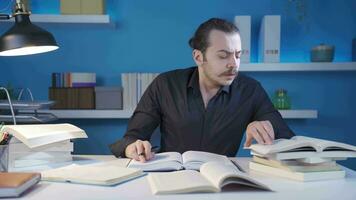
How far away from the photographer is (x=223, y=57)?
2.00m

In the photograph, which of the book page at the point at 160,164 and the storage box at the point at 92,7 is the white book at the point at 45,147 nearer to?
the book page at the point at 160,164

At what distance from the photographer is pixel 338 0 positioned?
2842 mm

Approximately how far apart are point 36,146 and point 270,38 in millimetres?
1854

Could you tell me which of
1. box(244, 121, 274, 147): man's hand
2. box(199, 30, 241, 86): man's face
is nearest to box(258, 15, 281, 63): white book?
box(199, 30, 241, 86): man's face

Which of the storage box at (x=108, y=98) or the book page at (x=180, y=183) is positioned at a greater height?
the book page at (x=180, y=183)

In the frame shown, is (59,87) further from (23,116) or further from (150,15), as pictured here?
(150,15)

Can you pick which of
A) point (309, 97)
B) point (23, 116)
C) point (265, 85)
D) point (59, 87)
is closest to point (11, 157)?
point (23, 116)

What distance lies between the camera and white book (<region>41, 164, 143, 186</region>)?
101 centimetres

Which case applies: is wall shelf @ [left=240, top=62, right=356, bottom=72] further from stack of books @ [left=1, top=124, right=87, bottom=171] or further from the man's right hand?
stack of books @ [left=1, top=124, right=87, bottom=171]

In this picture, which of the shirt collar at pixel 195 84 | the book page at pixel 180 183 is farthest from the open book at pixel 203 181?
the shirt collar at pixel 195 84

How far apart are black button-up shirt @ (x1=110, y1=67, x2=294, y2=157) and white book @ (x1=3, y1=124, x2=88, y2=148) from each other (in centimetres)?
55

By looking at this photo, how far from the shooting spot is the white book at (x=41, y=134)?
1229 mm

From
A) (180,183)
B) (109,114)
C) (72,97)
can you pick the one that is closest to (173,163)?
(180,183)

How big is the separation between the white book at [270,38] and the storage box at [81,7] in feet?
3.55
